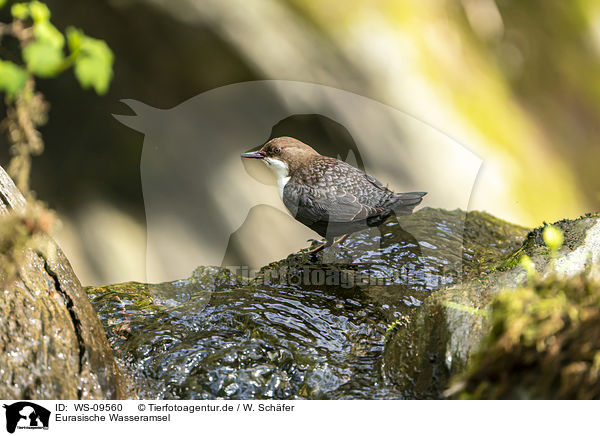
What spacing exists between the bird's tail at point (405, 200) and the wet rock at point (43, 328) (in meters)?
1.46

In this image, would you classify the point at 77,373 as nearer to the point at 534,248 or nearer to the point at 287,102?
the point at 534,248

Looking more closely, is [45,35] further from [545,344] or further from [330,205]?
[330,205]

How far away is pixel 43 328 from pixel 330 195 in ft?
4.75

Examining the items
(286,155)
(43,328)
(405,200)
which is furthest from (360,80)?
(43,328)

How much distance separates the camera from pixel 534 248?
6.39ft

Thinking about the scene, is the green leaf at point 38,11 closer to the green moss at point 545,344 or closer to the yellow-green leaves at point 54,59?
the yellow-green leaves at point 54,59
